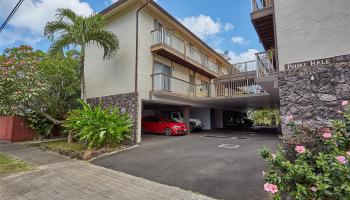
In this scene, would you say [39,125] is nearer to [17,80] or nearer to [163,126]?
[17,80]

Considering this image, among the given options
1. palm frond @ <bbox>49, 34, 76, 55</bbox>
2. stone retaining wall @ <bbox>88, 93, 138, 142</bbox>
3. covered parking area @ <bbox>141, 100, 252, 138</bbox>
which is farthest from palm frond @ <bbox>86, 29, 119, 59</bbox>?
covered parking area @ <bbox>141, 100, 252, 138</bbox>

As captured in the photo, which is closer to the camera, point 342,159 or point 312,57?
point 342,159

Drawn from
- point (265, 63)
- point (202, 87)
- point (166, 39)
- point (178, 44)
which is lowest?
point (202, 87)

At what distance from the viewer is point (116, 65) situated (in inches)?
496

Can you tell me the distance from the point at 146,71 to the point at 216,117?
1448 cm

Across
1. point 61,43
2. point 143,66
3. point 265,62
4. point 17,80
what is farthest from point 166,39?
point 17,80

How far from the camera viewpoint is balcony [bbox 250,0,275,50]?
8891 millimetres

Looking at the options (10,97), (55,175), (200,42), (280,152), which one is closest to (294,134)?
(280,152)

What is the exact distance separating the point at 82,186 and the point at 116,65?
8828 mm

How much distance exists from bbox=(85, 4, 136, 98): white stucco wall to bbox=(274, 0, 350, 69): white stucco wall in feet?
25.8

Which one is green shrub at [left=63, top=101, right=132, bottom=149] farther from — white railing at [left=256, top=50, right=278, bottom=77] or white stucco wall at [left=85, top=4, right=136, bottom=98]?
white railing at [left=256, top=50, right=278, bottom=77]

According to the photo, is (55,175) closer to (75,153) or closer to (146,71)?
(75,153)

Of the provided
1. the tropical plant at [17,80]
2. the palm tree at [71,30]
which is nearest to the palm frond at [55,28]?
the palm tree at [71,30]

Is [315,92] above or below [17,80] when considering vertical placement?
below
